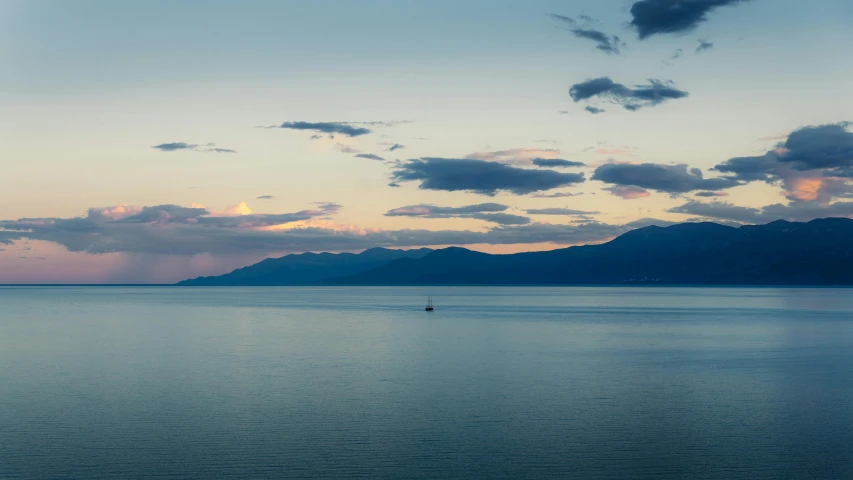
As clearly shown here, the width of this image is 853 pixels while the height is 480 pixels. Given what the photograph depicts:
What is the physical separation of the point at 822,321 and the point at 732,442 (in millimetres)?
85721

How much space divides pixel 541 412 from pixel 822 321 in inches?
3323

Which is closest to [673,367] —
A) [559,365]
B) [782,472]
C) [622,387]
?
[559,365]

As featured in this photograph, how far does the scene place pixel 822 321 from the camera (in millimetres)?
100562

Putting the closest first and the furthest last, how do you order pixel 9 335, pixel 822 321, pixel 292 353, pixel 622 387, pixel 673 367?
1. pixel 622 387
2. pixel 673 367
3. pixel 292 353
4. pixel 9 335
5. pixel 822 321

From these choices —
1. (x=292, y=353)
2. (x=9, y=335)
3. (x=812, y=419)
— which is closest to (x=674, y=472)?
(x=812, y=419)

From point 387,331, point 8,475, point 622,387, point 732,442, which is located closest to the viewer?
point 8,475

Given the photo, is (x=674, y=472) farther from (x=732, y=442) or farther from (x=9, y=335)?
(x=9, y=335)

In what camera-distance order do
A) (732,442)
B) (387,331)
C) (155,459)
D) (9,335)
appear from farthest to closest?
1. (387,331)
2. (9,335)
3. (732,442)
4. (155,459)

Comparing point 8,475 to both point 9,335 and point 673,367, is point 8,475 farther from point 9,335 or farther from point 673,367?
point 9,335

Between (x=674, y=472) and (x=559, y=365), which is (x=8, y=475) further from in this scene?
(x=559, y=365)

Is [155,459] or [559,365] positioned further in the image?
[559,365]

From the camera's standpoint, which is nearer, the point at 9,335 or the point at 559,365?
the point at 559,365

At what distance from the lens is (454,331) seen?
83.6m

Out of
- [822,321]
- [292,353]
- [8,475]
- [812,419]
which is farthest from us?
[822,321]
